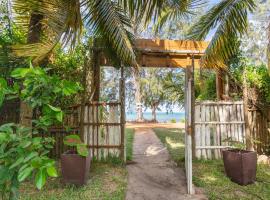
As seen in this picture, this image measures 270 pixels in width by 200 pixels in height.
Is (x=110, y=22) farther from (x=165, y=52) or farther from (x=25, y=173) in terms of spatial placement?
(x=25, y=173)

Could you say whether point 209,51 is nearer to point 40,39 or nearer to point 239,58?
point 239,58

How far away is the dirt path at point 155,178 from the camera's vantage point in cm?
441

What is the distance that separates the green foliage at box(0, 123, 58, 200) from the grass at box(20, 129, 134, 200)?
3226 mm

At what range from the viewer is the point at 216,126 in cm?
649

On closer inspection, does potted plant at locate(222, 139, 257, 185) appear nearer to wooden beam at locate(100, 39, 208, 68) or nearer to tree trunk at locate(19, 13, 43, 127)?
wooden beam at locate(100, 39, 208, 68)

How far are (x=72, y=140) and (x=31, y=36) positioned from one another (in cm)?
381

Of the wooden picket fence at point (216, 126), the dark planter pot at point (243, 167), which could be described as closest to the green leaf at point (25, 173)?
the dark planter pot at point (243, 167)

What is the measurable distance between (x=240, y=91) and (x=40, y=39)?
5.00m

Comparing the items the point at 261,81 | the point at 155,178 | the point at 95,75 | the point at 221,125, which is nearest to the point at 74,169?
the point at 155,178

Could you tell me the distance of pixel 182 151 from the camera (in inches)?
299

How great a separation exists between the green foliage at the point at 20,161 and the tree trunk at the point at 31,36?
337 centimetres

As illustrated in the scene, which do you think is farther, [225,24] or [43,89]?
[225,24]

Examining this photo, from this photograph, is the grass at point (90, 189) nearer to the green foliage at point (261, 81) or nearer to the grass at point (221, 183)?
the grass at point (221, 183)

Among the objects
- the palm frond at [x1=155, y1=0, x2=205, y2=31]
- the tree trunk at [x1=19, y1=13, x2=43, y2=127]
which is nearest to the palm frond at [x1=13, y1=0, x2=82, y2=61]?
the tree trunk at [x1=19, y1=13, x2=43, y2=127]
